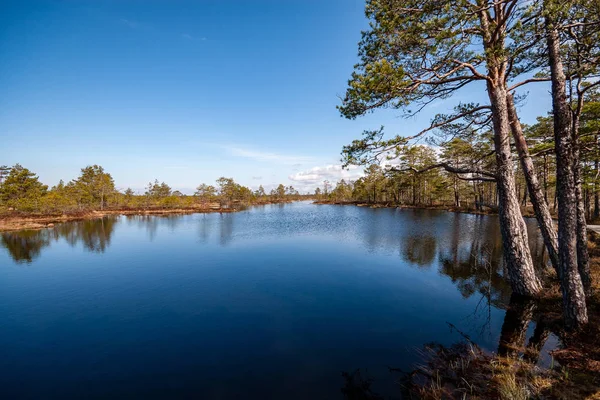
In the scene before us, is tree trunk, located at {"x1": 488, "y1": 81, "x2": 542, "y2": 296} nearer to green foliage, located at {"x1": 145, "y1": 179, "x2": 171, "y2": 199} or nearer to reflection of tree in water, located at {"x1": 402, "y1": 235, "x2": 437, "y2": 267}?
reflection of tree in water, located at {"x1": 402, "y1": 235, "x2": 437, "y2": 267}

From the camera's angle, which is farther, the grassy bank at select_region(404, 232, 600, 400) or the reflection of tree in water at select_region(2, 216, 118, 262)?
the reflection of tree in water at select_region(2, 216, 118, 262)

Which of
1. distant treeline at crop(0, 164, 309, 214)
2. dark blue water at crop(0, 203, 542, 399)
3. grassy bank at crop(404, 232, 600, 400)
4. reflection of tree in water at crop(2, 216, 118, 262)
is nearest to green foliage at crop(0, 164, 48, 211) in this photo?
distant treeline at crop(0, 164, 309, 214)

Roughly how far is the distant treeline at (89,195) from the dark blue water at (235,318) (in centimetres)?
4640

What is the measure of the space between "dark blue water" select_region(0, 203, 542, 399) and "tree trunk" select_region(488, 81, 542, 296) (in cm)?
127

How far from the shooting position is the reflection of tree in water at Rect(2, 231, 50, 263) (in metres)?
19.7

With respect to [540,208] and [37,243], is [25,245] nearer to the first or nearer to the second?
[37,243]

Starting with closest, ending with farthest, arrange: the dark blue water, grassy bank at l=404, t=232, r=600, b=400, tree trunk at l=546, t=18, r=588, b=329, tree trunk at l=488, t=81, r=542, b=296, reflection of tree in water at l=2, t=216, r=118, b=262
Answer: grassy bank at l=404, t=232, r=600, b=400, tree trunk at l=546, t=18, r=588, b=329, the dark blue water, tree trunk at l=488, t=81, r=542, b=296, reflection of tree in water at l=2, t=216, r=118, b=262

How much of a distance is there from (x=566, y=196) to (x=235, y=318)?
10380 millimetres

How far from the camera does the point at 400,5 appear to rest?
667cm

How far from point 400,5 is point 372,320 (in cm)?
967

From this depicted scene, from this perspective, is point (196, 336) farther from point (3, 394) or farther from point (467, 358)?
point (467, 358)

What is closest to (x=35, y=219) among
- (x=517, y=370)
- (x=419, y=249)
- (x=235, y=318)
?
(x=235, y=318)

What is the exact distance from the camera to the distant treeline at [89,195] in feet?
163

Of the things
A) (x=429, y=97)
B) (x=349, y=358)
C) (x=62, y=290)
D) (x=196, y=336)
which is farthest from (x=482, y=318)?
(x=62, y=290)
